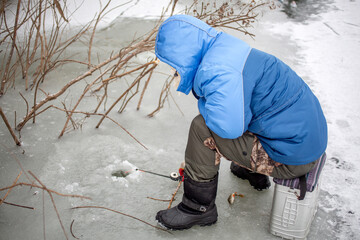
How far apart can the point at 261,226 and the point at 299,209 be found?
0.92 feet

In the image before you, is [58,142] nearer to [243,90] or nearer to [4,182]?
[4,182]

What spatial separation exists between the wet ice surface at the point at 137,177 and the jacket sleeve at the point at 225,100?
2.31 feet

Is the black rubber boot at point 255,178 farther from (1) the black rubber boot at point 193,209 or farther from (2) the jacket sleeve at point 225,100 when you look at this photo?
(2) the jacket sleeve at point 225,100

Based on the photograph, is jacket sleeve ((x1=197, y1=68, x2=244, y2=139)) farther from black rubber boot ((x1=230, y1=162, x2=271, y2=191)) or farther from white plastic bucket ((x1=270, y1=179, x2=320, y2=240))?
black rubber boot ((x1=230, y1=162, x2=271, y2=191))

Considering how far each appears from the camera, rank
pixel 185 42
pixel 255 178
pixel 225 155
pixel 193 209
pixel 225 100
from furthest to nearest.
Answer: pixel 255 178 → pixel 193 209 → pixel 225 155 → pixel 185 42 → pixel 225 100

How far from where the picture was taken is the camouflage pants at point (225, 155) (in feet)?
5.56

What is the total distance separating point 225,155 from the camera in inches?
68.7

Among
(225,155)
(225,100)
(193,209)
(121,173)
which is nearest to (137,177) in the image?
(121,173)

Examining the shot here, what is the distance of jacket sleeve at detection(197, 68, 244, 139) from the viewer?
1489 mm

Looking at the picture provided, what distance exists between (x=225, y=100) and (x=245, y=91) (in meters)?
0.11

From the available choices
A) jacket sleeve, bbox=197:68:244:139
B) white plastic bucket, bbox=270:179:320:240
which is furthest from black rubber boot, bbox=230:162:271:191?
jacket sleeve, bbox=197:68:244:139

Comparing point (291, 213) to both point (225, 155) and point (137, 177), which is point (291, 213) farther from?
point (137, 177)

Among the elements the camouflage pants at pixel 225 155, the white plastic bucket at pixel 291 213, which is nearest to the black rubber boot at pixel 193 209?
the camouflage pants at pixel 225 155

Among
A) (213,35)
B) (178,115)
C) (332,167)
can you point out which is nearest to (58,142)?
(178,115)
